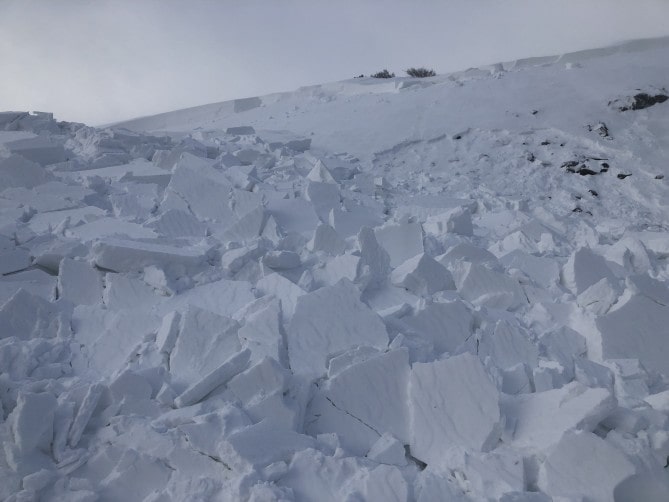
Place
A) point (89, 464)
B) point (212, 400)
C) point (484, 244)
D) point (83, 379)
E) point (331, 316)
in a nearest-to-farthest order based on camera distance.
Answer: point (89, 464)
point (212, 400)
point (83, 379)
point (331, 316)
point (484, 244)

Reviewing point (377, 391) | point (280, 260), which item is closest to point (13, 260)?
point (280, 260)

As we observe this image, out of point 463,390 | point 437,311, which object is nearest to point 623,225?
point 437,311

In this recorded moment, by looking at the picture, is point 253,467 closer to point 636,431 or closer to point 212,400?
point 212,400

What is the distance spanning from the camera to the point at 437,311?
2.65m

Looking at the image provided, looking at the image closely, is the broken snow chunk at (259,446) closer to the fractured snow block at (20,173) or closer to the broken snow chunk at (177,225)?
the broken snow chunk at (177,225)

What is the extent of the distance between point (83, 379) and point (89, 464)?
0.49 m

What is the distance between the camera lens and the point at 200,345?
237 centimetres

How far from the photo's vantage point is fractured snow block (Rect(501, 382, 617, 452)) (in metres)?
1.85

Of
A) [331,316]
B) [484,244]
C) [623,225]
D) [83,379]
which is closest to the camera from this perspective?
[83,379]

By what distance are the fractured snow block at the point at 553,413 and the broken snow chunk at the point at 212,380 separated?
113 cm

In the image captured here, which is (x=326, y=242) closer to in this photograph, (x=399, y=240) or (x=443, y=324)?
(x=399, y=240)

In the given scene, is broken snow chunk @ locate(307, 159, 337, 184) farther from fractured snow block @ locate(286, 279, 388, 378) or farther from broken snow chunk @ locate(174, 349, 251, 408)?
broken snow chunk @ locate(174, 349, 251, 408)

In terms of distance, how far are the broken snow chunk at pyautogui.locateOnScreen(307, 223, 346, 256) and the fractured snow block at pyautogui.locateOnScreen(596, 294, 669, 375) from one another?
163 centimetres

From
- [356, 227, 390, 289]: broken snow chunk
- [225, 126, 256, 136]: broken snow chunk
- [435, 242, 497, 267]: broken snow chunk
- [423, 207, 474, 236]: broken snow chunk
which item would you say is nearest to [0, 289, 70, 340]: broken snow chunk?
[356, 227, 390, 289]: broken snow chunk
